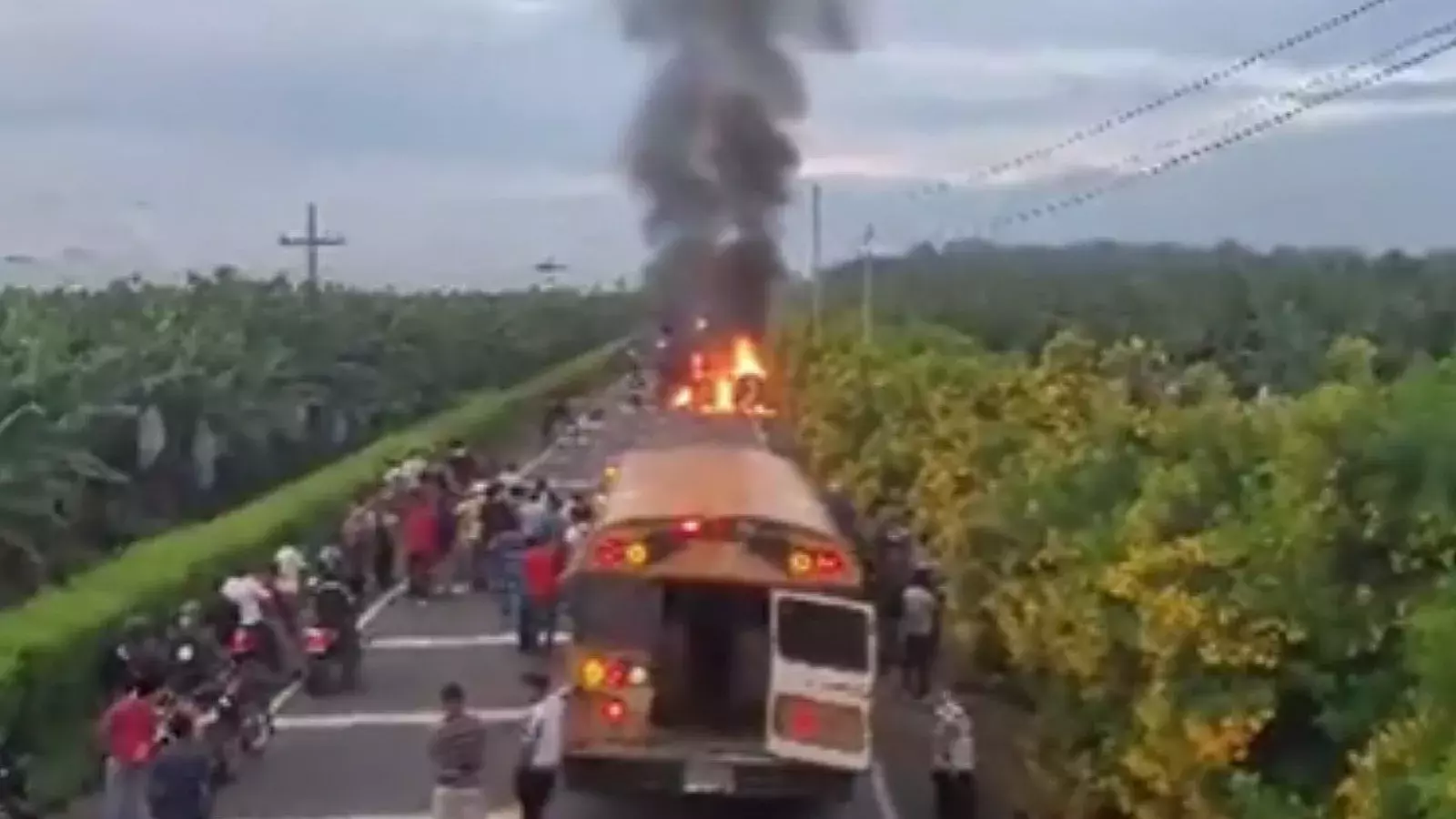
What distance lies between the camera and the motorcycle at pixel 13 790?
54.1ft

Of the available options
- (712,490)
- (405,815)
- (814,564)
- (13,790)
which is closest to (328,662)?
(405,815)

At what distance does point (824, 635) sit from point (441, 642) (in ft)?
40.6

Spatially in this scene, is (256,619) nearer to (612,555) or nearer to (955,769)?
(612,555)

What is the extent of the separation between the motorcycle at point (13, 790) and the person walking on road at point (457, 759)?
285cm

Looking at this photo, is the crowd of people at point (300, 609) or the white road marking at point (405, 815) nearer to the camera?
the crowd of people at point (300, 609)

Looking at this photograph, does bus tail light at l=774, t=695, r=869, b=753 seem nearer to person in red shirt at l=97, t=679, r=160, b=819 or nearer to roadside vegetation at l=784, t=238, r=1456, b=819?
roadside vegetation at l=784, t=238, r=1456, b=819

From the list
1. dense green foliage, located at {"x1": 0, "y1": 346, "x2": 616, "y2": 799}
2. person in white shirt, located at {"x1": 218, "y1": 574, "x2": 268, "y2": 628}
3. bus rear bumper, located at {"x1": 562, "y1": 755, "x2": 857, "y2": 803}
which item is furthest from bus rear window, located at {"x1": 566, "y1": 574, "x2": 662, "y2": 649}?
person in white shirt, located at {"x1": 218, "y1": 574, "x2": 268, "y2": 628}

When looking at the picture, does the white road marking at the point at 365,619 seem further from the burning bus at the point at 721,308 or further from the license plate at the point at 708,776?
the burning bus at the point at 721,308

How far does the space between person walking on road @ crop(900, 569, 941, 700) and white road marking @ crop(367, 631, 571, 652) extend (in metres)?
5.10

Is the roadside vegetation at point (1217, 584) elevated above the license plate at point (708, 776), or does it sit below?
above

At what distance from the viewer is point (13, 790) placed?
16828 millimetres

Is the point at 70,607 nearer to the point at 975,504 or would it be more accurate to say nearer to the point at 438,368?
A: the point at 975,504

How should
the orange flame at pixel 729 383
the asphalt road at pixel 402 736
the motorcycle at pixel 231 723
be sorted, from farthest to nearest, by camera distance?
the orange flame at pixel 729 383 → the asphalt road at pixel 402 736 → the motorcycle at pixel 231 723

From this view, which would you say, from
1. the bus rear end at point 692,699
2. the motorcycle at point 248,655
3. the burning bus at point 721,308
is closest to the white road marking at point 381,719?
the motorcycle at point 248,655
